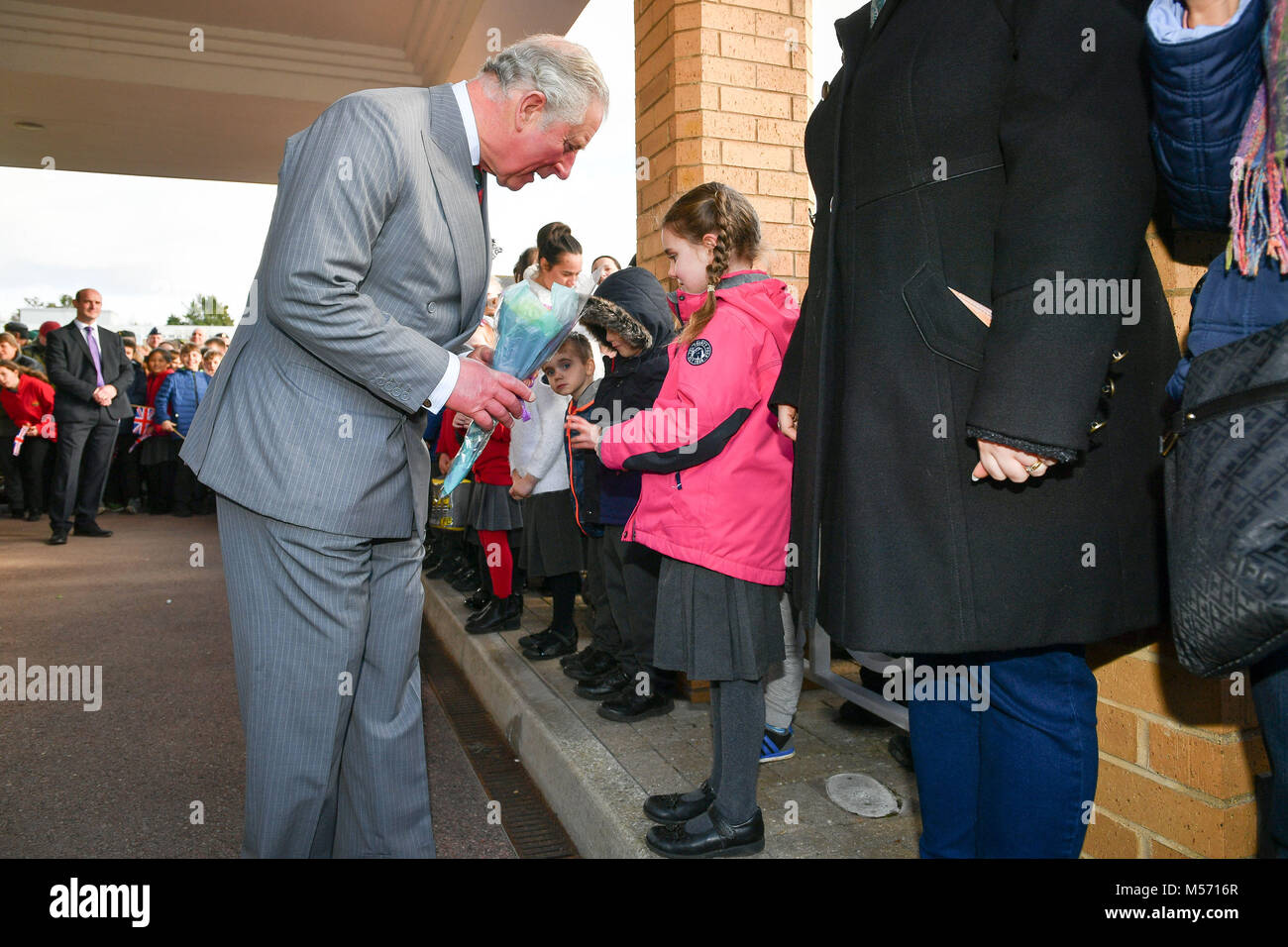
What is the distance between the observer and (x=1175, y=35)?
46.1 inches

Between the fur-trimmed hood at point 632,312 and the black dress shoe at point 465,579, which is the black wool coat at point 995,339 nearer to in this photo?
the fur-trimmed hood at point 632,312

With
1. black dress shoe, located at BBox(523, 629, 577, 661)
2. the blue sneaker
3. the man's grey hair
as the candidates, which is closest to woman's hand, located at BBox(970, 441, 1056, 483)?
the man's grey hair

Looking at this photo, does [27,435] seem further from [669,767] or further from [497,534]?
[669,767]

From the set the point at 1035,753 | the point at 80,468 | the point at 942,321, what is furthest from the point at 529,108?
the point at 80,468

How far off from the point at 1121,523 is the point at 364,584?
4.75ft

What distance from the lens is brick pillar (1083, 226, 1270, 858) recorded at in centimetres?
165

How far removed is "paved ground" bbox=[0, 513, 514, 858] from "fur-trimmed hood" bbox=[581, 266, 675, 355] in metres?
1.75

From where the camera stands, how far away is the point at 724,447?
2426 mm

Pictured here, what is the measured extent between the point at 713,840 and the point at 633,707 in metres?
1.05

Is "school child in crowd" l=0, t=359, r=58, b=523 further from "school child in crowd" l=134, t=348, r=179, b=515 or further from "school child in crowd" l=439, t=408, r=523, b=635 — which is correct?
"school child in crowd" l=439, t=408, r=523, b=635

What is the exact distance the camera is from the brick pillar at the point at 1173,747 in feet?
5.41

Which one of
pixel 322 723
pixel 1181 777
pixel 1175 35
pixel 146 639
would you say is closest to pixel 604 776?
pixel 322 723

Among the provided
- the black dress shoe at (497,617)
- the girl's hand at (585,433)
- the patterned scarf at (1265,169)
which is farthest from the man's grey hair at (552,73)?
the black dress shoe at (497,617)

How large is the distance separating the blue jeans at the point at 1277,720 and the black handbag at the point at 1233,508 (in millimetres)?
99
